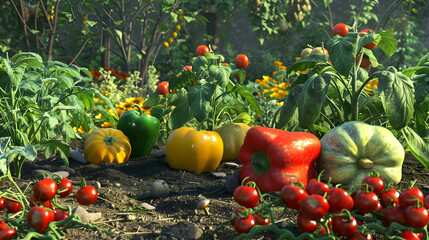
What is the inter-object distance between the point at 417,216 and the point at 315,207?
0.35 metres

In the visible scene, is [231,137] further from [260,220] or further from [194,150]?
[260,220]

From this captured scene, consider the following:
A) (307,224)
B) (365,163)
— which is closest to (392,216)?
(307,224)

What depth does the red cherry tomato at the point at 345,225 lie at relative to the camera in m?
1.73

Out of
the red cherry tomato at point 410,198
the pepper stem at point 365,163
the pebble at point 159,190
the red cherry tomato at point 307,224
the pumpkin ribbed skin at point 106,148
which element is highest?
the red cherry tomato at point 410,198

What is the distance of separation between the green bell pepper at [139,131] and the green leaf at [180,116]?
0.24 m

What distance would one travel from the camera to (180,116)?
3811 mm

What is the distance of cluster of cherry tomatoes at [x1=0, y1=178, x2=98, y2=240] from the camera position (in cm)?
177

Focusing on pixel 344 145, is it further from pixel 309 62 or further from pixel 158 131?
pixel 158 131

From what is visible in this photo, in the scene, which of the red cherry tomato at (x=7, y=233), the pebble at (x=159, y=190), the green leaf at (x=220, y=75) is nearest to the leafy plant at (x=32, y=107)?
the pebble at (x=159, y=190)

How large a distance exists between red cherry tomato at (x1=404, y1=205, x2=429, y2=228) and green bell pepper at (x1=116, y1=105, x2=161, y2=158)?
256 centimetres

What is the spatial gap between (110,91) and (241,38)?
6.08 metres

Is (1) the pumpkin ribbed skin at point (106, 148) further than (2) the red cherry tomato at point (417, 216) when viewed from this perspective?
Yes

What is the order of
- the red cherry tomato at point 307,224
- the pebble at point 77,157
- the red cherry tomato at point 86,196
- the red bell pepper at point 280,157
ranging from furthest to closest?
the pebble at point 77,157 → the red bell pepper at point 280,157 → the red cherry tomato at point 86,196 → the red cherry tomato at point 307,224

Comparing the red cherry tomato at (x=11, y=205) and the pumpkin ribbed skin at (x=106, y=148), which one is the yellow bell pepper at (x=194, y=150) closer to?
the pumpkin ribbed skin at (x=106, y=148)
